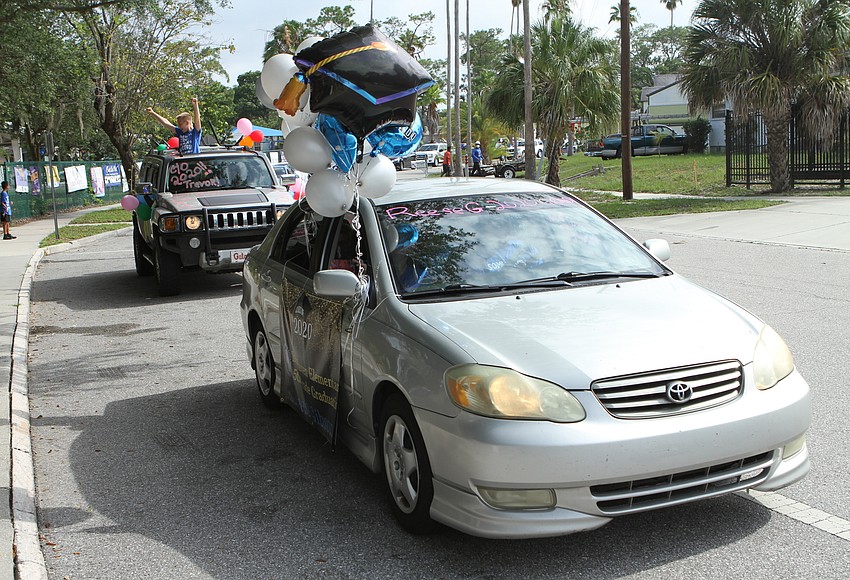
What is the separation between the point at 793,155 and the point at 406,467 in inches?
910

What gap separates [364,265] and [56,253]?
16805 mm

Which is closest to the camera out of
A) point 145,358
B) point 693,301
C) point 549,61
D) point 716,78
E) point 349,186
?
point 693,301

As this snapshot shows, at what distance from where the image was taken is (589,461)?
374 centimetres

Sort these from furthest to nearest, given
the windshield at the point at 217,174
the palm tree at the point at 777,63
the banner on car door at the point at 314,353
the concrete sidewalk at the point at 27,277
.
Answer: the palm tree at the point at 777,63 < the windshield at the point at 217,174 < the banner on car door at the point at 314,353 < the concrete sidewalk at the point at 27,277

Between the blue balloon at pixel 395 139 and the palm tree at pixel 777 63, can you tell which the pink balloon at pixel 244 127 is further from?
the palm tree at pixel 777 63

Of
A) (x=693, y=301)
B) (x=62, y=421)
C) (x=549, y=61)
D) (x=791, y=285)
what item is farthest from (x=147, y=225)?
(x=549, y=61)

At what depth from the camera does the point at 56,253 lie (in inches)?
792

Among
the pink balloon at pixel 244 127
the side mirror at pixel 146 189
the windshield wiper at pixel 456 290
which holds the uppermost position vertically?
the pink balloon at pixel 244 127

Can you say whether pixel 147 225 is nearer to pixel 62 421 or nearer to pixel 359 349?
pixel 62 421

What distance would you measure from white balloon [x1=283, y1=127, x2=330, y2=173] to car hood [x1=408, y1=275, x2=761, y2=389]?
4.92ft

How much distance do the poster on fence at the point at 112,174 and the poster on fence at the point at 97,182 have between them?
59cm

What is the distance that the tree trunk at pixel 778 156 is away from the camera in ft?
79.4

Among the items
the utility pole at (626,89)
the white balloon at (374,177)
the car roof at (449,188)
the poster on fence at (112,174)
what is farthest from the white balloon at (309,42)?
the poster on fence at (112,174)

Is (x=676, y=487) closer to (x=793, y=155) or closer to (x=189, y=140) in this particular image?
(x=189, y=140)
